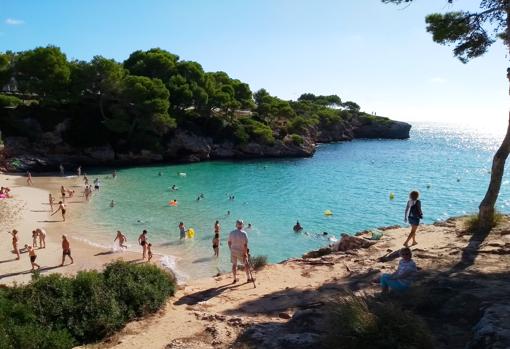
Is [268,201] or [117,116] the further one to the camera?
[117,116]

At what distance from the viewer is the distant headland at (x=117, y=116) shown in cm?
4694

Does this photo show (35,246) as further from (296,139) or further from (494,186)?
(296,139)

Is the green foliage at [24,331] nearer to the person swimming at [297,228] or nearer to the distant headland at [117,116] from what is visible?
the person swimming at [297,228]

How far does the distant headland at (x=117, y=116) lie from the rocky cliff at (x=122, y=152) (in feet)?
0.38

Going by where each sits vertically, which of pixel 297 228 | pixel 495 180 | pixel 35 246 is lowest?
pixel 297 228

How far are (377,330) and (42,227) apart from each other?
24130 mm

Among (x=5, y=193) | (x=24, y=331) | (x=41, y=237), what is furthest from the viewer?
(x=5, y=193)

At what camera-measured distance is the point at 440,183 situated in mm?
48500

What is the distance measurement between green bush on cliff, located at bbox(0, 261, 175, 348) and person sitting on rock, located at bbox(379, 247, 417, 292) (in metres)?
5.30

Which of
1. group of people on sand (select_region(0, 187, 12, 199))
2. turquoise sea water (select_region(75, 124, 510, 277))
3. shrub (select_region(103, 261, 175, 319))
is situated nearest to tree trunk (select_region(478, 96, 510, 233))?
shrub (select_region(103, 261, 175, 319))

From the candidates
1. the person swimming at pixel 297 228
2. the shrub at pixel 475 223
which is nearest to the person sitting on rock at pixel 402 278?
the shrub at pixel 475 223

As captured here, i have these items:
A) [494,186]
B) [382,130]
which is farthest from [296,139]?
[382,130]

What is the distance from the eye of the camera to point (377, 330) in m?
5.36

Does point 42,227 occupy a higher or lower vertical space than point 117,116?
lower
